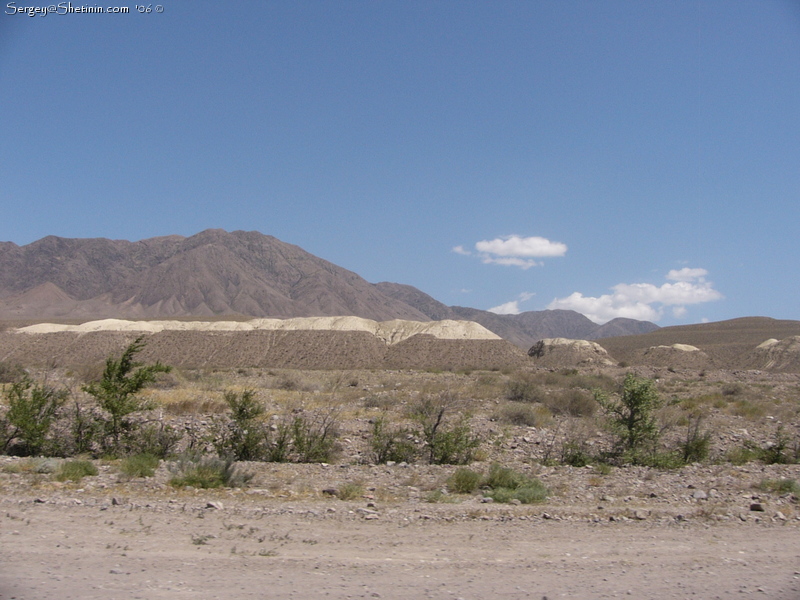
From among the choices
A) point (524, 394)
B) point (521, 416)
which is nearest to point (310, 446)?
point (521, 416)

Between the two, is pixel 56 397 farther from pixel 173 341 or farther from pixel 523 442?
pixel 173 341

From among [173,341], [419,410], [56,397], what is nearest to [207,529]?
[56,397]

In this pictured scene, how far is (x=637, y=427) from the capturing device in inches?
659

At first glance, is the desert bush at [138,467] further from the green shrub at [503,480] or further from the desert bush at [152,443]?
the green shrub at [503,480]

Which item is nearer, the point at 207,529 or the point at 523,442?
the point at 207,529

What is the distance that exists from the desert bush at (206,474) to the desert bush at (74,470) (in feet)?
5.47

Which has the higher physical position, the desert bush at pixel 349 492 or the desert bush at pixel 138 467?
the desert bush at pixel 138 467

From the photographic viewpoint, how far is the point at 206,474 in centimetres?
1189

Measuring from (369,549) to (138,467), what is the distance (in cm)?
687

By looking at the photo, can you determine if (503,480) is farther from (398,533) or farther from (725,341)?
(725,341)

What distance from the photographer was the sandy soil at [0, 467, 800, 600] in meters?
6.49

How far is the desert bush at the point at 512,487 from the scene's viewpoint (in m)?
11.3

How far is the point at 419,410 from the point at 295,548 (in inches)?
495

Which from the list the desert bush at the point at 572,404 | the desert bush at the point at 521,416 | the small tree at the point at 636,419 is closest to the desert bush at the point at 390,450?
the small tree at the point at 636,419
